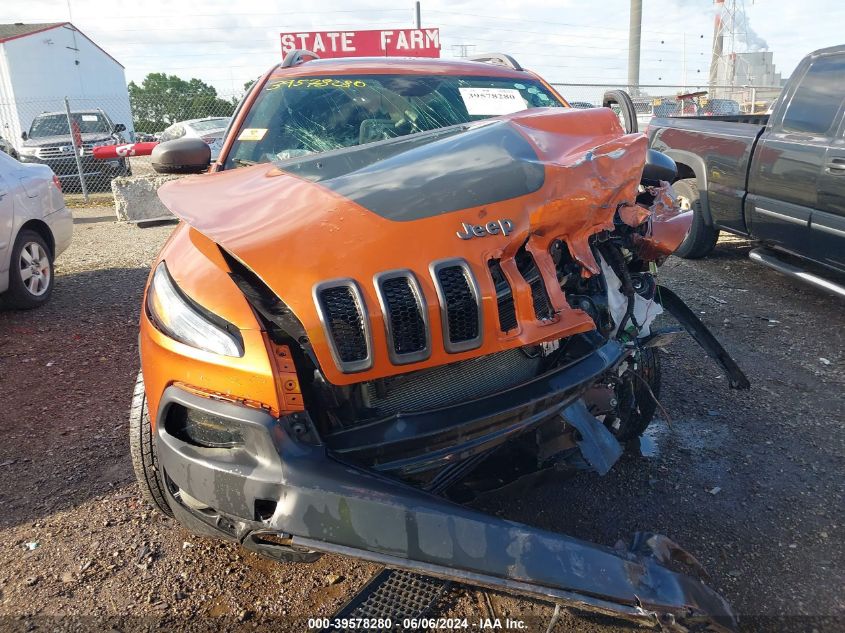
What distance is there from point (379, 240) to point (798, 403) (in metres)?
2.90

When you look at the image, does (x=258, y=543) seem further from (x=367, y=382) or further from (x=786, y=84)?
(x=786, y=84)

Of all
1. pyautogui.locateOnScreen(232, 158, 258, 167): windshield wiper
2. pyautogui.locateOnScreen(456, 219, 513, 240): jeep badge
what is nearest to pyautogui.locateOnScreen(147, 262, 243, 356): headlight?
pyautogui.locateOnScreen(456, 219, 513, 240): jeep badge

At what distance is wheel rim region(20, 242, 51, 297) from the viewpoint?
212 inches

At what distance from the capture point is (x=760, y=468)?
9.64ft

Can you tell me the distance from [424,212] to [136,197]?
937cm

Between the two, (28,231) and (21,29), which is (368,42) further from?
(21,29)

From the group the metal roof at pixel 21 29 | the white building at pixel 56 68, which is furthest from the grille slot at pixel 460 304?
the metal roof at pixel 21 29

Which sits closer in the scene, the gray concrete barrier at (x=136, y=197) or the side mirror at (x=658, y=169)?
the side mirror at (x=658, y=169)

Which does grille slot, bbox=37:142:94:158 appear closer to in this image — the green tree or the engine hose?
the green tree

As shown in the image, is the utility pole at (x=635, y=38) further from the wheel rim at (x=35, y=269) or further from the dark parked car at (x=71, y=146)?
the wheel rim at (x=35, y=269)

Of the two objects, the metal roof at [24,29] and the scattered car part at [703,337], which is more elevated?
the metal roof at [24,29]

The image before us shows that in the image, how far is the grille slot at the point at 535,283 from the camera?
2.03 m

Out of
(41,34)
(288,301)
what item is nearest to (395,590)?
(288,301)

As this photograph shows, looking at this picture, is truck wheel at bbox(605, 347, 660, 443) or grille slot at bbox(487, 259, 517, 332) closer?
grille slot at bbox(487, 259, 517, 332)
